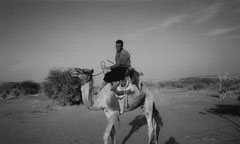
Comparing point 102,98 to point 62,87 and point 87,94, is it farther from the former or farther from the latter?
point 62,87

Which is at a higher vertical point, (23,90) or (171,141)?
(171,141)

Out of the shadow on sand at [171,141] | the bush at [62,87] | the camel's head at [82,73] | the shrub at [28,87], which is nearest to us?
the camel's head at [82,73]

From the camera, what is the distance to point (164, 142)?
770 centimetres

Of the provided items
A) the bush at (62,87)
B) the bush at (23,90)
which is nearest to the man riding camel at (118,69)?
the bush at (62,87)

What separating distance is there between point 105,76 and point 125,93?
92cm

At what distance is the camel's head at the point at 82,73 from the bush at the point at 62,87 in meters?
14.0

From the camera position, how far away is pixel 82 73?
5922 millimetres

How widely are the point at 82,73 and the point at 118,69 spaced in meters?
1.24

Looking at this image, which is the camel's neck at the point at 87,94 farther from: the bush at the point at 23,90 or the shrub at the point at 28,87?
the shrub at the point at 28,87

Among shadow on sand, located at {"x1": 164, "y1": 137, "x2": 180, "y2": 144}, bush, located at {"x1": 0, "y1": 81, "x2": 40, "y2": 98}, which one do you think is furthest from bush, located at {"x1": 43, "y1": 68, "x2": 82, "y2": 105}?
bush, located at {"x1": 0, "y1": 81, "x2": 40, "y2": 98}

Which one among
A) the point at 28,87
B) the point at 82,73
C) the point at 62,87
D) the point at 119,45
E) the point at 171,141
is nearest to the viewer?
the point at 82,73

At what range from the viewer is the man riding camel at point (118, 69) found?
246 inches

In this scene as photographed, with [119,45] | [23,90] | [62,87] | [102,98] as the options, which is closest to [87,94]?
[102,98]

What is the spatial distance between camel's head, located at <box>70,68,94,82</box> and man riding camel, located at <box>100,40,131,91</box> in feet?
2.01
